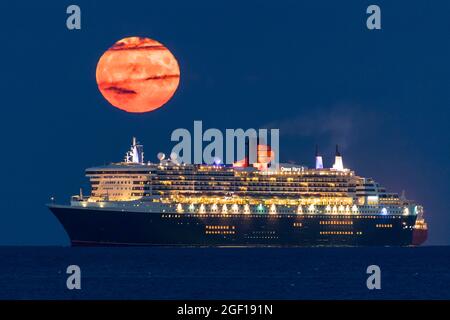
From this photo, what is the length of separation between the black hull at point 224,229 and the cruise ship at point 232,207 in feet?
0.24

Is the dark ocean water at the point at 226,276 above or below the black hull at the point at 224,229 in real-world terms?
below

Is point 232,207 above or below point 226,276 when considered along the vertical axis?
above

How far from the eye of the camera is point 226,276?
67.9m

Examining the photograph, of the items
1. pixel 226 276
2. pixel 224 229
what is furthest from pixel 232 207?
pixel 226 276

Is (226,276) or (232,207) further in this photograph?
(232,207)

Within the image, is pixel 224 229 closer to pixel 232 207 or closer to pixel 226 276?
pixel 232 207

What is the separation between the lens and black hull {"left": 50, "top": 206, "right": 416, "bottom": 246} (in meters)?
96.2

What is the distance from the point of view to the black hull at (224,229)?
316ft

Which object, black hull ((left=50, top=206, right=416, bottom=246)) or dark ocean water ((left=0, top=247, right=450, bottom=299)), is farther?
black hull ((left=50, top=206, right=416, bottom=246))

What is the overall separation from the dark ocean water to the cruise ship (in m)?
1.42

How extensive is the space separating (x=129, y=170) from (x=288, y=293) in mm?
47929

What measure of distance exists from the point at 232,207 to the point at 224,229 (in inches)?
86.8
